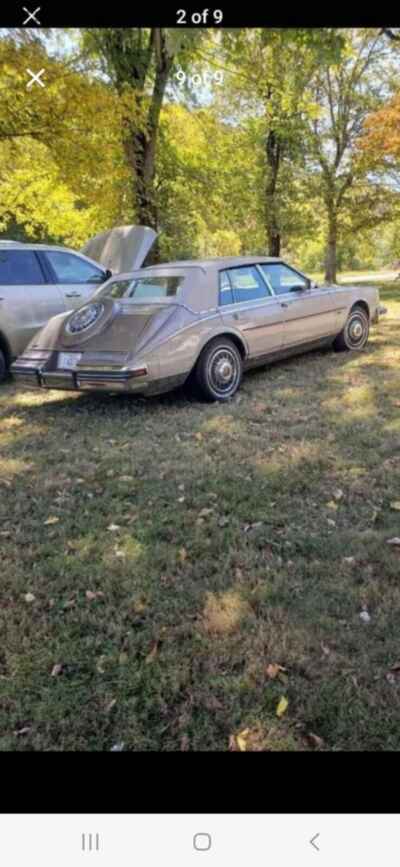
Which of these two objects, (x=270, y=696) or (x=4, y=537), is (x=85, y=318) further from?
(x=270, y=696)

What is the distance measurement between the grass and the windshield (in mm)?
1605

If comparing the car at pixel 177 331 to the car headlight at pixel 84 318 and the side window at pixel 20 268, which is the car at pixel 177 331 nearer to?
the car headlight at pixel 84 318

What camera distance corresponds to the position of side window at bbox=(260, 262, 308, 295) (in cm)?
637

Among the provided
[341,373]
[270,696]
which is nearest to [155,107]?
[341,373]

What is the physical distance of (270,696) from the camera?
1.91 m

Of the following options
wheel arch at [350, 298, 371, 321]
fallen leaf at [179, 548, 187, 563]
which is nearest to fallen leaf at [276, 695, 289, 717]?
fallen leaf at [179, 548, 187, 563]

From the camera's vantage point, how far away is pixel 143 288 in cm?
577

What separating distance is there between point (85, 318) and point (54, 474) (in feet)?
7.17

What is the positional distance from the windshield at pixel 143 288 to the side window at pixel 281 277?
1.36 metres

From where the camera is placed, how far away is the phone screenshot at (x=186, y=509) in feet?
4.00

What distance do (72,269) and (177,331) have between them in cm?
302

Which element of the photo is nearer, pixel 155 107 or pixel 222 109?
pixel 155 107
